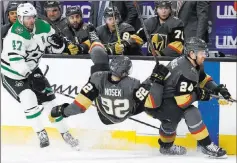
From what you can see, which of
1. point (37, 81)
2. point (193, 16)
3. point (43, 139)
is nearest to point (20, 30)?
point (37, 81)

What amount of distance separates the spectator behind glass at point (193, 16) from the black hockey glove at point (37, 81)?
1.02 metres

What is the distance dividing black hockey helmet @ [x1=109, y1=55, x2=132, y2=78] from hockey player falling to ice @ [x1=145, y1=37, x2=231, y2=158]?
0.26 metres

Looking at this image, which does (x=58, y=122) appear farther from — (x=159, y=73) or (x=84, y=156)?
(x=159, y=73)

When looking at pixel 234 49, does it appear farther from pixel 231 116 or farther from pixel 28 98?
pixel 28 98

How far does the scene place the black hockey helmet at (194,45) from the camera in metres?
5.21

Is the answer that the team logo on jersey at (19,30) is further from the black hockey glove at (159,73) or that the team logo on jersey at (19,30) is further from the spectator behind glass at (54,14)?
the black hockey glove at (159,73)

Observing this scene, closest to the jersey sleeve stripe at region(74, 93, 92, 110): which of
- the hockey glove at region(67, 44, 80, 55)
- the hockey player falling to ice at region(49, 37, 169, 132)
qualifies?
the hockey player falling to ice at region(49, 37, 169, 132)

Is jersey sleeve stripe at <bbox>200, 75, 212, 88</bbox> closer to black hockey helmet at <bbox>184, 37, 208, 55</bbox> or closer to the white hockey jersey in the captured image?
black hockey helmet at <bbox>184, 37, 208, 55</bbox>

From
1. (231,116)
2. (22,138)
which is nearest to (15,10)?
(22,138)

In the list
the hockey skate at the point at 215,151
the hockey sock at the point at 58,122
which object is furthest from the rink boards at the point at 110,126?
the hockey skate at the point at 215,151

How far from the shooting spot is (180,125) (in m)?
5.57

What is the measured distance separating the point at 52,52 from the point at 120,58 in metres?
0.59

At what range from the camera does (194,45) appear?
5227 mm

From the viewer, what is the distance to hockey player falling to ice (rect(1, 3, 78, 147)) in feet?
18.2
